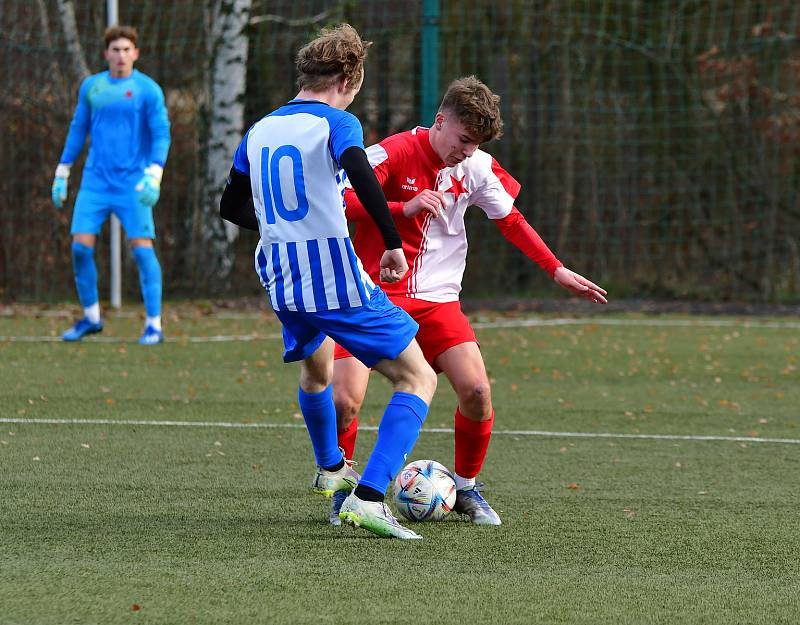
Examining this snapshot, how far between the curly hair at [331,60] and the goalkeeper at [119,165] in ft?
19.9

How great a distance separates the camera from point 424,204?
4.54 meters

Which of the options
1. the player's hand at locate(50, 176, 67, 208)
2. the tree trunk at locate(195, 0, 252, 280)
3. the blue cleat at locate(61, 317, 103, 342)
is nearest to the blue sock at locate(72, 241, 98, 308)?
the blue cleat at locate(61, 317, 103, 342)

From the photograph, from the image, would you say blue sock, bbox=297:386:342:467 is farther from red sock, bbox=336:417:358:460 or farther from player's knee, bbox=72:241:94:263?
player's knee, bbox=72:241:94:263

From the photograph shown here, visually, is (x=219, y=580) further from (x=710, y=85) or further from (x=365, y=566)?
(x=710, y=85)

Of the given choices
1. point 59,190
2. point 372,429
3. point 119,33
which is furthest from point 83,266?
point 372,429

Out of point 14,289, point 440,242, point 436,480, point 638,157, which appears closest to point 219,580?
point 436,480

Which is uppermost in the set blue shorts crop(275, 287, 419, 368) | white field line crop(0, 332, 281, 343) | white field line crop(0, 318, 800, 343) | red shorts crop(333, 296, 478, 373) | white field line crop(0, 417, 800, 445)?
blue shorts crop(275, 287, 419, 368)

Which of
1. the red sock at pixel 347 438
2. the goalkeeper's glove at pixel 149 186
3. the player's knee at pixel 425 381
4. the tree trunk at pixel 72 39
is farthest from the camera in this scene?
the tree trunk at pixel 72 39

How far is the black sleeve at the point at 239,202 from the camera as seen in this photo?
4559 millimetres

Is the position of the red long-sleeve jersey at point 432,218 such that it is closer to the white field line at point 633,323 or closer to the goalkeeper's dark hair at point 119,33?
the goalkeeper's dark hair at point 119,33

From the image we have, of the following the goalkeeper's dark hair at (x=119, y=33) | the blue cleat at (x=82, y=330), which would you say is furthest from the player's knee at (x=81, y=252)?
the goalkeeper's dark hair at (x=119, y=33)

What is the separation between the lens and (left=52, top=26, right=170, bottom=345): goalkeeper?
10.4 metres

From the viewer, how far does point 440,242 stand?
202 inches

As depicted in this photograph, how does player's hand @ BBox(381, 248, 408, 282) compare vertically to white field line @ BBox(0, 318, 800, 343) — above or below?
above
